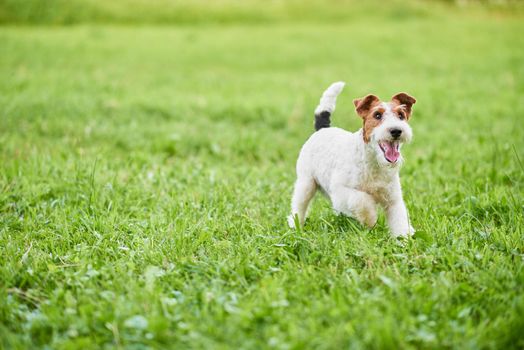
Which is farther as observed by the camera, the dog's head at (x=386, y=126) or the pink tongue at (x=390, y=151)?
the pink tongue at (x=390, y=151)

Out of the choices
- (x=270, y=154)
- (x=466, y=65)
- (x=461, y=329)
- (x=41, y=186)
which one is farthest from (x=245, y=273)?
(x=466, y=65)

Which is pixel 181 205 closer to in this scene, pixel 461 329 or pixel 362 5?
pixel 461 329

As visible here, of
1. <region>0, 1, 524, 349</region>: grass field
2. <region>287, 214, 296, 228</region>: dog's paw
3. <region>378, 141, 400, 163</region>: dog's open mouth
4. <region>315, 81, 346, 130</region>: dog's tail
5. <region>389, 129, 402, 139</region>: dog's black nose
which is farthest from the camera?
<region>315, 81, 346, 130</region>: dog's tail

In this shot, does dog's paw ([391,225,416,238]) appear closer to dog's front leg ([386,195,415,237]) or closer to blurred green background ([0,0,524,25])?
dog's front leg ([386,195,415,237])

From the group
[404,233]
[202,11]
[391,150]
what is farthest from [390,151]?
[202,11]

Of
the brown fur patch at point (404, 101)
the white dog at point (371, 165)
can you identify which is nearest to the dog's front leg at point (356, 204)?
the white dog at point (371, 165)

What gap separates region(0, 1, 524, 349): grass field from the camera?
8.93 feet

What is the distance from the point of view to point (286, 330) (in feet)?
8.82

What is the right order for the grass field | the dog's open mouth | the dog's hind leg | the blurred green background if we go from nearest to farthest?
the grass field
the dog's open mouth
the dog's hind leg
the blurred green background

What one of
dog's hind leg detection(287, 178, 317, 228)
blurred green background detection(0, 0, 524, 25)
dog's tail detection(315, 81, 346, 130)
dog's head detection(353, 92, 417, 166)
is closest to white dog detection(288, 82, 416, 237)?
dog's head detection(353, 92, 417, 166)

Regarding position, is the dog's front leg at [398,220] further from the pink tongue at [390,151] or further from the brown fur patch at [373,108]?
the brown fur patch at [373,108]

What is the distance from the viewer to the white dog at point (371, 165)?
3.58m

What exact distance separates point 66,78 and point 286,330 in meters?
10.2

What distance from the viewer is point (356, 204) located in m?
3.75
